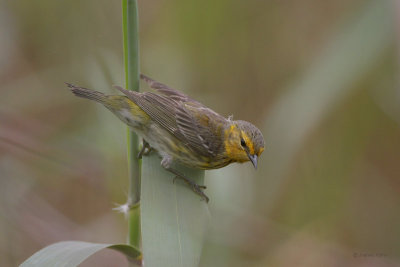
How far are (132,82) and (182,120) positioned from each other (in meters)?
1.02

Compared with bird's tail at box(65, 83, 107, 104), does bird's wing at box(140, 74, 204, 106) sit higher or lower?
lower

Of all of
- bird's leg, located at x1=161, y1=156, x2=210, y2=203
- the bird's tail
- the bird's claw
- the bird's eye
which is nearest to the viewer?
bird's leg, located at x1=161, y1=156, x2=210, y2=203

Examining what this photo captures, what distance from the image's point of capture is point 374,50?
3154 millimetres

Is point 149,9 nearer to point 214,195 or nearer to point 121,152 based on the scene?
point 121,152

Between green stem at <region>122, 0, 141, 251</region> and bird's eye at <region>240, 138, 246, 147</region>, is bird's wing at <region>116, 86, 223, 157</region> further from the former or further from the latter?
green stem at <region>122, 0, 141, 251</region>

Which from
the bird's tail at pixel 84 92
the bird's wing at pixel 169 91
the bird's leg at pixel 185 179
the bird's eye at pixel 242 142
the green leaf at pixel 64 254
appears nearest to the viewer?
the green leaf at pixel 64 254

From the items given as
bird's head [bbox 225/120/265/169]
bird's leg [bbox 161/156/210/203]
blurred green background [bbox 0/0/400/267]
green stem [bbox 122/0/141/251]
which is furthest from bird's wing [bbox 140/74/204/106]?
green stem [bbox 122/0/141/251]

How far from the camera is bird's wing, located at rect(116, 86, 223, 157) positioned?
323 centimetres

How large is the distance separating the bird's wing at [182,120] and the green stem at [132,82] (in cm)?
65

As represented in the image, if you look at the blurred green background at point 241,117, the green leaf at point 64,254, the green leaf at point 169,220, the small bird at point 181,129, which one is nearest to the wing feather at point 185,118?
the small bird at point 181,129

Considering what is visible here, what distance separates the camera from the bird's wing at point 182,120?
3.23 m

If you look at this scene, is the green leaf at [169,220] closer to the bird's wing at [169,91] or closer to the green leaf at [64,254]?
the green leaf at [64,254]

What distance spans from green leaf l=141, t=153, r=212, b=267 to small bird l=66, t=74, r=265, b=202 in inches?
12.7

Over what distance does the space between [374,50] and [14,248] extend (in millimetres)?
2730
